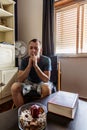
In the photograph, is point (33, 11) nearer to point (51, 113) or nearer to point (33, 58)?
point (33, 58)

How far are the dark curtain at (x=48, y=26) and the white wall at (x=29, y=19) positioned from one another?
25 cm

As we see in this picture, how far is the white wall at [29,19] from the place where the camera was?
294 cm

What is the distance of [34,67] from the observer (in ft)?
6.20

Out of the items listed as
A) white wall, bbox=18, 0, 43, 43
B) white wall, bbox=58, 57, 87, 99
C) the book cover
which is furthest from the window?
the book cover

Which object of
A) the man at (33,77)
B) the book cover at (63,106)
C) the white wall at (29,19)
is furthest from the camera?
the white wall at (29,19)

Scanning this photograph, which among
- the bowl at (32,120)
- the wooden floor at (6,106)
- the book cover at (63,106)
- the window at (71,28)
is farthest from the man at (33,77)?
the window at (71,28)

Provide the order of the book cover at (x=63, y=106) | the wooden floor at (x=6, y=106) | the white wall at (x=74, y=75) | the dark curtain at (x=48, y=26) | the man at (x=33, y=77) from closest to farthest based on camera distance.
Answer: the book cover at (x=63, y=106), the man at (x=33, y=77), the wooden floor at (x=6, y=106), the white wall at (x=74, y=75), the dark curtain at (x=48, y=26)

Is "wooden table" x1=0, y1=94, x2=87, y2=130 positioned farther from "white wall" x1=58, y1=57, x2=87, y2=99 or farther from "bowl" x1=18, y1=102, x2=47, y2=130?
"white wall" x1=58, y1=57, x2=87, y2=99

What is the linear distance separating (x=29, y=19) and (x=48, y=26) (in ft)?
2.14

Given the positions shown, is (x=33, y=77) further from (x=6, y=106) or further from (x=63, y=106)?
(x=63, y=106)

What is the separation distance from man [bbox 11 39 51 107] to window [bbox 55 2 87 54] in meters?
0.92

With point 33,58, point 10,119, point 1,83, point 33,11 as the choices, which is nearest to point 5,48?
point 1,83

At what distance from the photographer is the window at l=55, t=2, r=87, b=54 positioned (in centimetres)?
253

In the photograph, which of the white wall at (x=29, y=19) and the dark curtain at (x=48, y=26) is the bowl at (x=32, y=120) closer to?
the dark curtain at (x=48, y=26)
